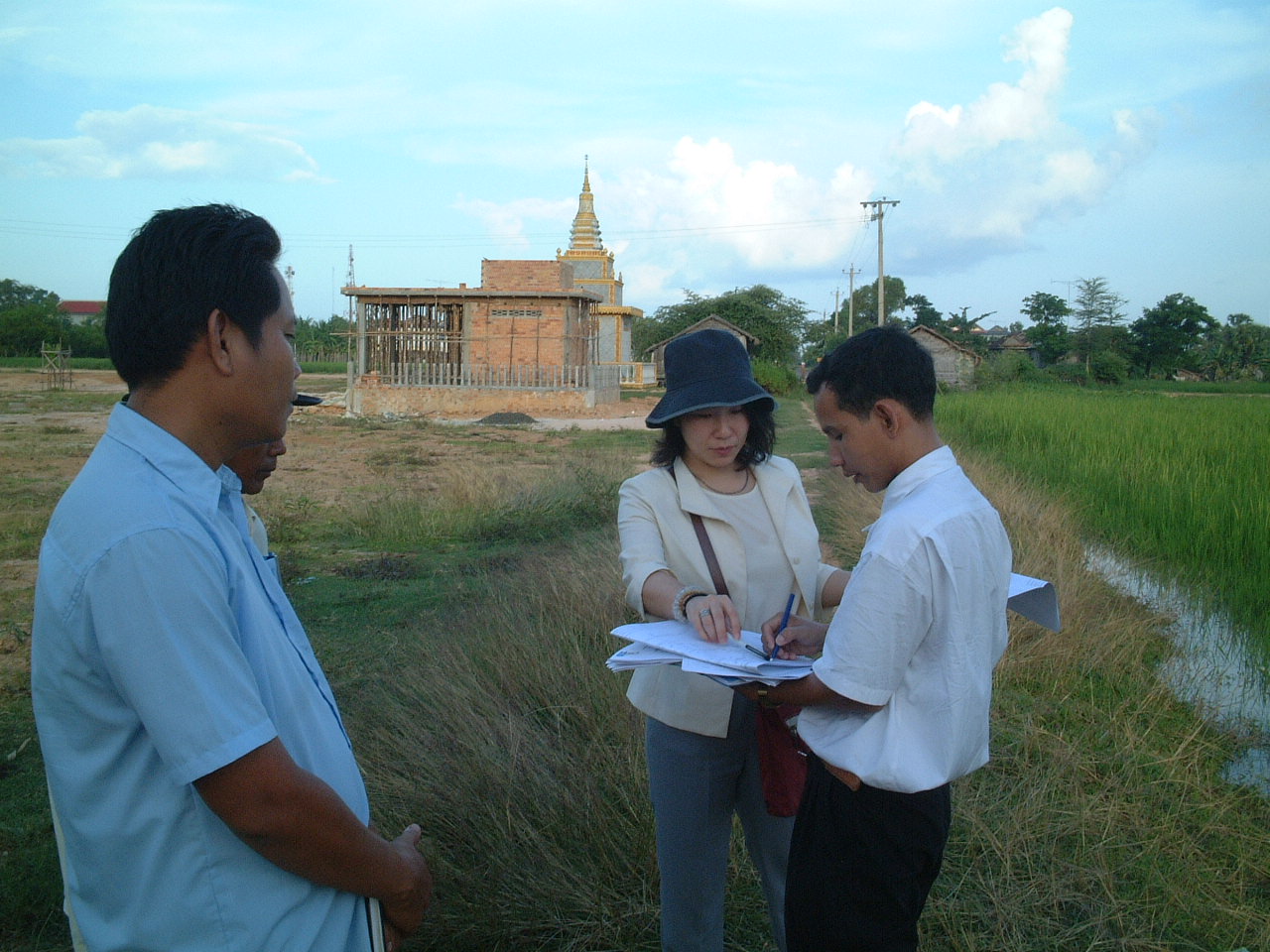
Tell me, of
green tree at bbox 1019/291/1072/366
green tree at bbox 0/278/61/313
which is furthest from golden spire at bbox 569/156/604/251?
green tree at bbox 0/278/61/313

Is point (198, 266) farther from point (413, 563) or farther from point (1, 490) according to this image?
point (1, 490)

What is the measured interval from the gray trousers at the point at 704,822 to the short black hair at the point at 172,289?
145 cm

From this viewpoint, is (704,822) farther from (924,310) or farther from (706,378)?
(924,310)

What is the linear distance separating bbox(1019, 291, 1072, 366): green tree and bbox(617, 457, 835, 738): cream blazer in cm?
5777

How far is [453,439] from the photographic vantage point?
2033 cm

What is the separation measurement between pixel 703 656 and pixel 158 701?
99 centimetres

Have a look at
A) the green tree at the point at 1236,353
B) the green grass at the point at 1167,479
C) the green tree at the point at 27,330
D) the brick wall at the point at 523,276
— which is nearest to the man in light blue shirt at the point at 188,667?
the green grass at the point at 1167,479

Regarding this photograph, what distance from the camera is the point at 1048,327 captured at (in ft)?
188

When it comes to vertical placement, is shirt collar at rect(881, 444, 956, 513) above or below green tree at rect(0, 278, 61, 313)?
below

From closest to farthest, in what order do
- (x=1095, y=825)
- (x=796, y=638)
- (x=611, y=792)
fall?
(x=796, y=638), (x=611, y=792), (x=1095, y=825)

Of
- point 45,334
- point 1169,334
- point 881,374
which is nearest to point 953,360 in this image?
Answer: point 1169,334

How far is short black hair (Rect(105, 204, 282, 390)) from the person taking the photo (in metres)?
1.37

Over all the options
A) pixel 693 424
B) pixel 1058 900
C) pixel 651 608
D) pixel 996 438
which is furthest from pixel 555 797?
pixel 996 438

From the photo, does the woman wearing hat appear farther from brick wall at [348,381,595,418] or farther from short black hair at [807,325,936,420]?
brick wall at [348,381,595,418]
